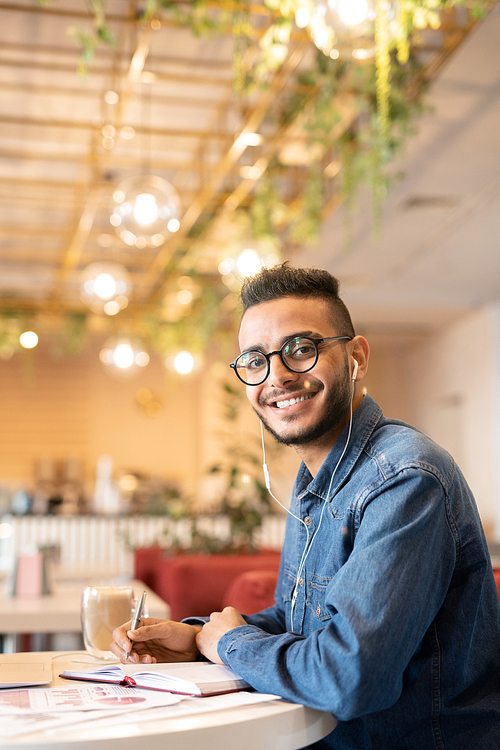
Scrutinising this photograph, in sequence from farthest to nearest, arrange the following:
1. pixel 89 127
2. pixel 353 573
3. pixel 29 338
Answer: pixel 29 338, pixel 89 127, pixel 353 573

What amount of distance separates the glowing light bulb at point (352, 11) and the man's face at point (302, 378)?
135 cm

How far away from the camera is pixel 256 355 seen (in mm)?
1379

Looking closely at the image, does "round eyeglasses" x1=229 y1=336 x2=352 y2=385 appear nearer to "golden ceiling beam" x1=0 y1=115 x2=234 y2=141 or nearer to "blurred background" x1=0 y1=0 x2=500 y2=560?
"blurred background" x1=0 y1=0 x2=500 y2=560

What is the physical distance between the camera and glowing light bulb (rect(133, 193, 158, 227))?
11.9ft

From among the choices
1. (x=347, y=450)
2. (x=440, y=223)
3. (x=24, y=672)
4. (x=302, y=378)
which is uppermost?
(x=440, y=223)

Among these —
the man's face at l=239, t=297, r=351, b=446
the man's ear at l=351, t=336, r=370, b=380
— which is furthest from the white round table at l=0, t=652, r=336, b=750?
the man's ear at l=351, t=336, r=370, b=380

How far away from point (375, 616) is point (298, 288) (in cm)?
62

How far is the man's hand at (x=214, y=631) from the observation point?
1.31 meters

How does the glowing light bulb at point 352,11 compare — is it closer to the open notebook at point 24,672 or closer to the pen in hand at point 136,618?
the pen in hand at point 136,618

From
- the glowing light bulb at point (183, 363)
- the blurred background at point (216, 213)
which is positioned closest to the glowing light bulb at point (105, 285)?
the blurred background at point (216, 213)

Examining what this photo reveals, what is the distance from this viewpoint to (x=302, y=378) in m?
1.35

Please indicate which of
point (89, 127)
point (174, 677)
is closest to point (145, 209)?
point (89, 127)

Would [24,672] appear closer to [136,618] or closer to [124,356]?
[136,618]

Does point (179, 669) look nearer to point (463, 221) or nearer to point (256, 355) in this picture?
point (256, 355)
